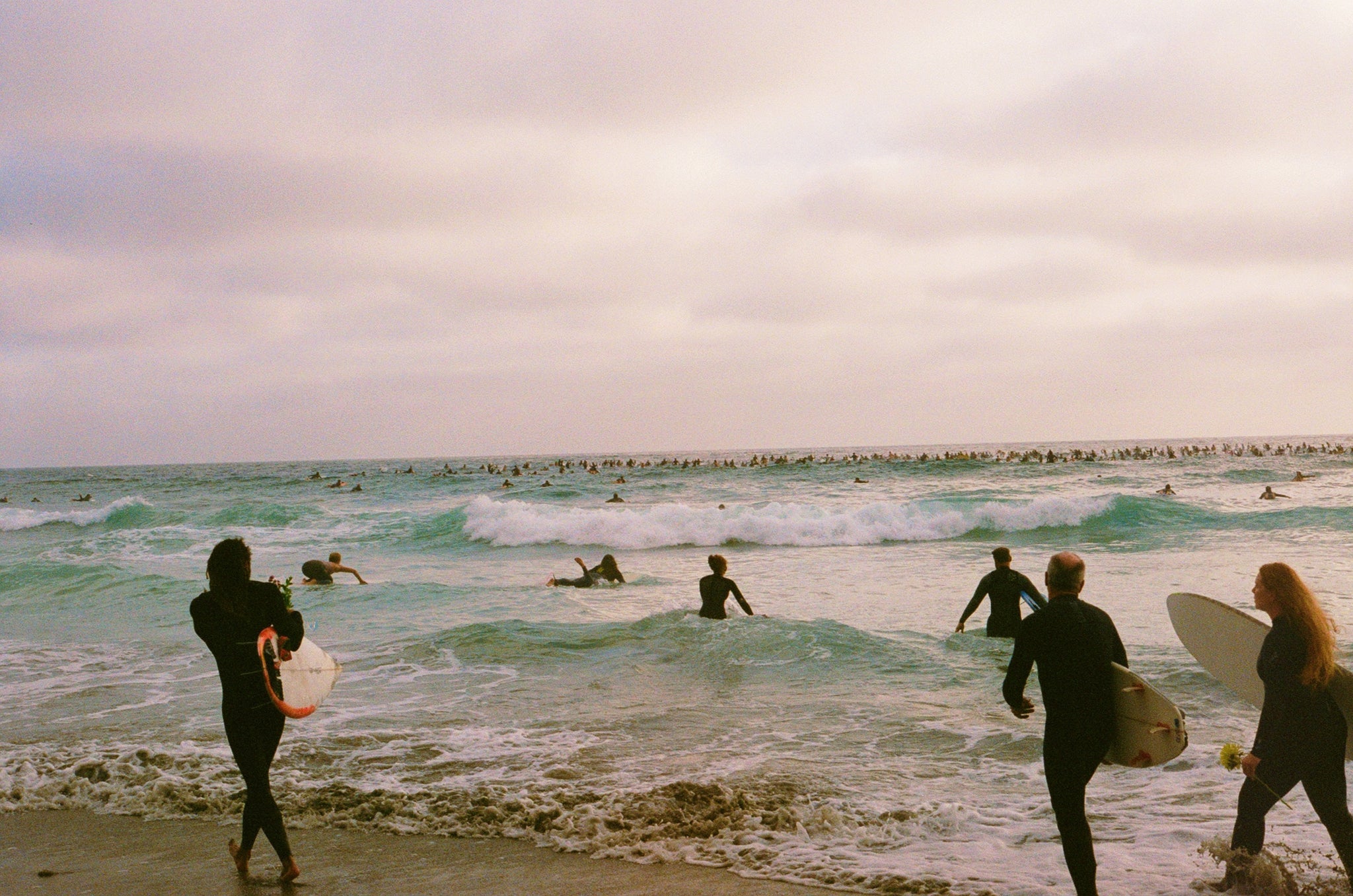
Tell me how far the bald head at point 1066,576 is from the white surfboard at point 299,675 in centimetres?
409

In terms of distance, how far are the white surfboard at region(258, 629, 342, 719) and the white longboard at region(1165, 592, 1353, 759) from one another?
5058 millimetres

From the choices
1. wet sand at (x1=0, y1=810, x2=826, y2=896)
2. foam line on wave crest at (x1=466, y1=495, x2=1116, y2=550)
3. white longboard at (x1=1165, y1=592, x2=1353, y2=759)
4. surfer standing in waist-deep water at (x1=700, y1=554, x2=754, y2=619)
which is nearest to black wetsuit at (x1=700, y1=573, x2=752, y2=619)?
surfer standing in waist-deep water at (x1=700, y1=554, x2=754, y2=619)

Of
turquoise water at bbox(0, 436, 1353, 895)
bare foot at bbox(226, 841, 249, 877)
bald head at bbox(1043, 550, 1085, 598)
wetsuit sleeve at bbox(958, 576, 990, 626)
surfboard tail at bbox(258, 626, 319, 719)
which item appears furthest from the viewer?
wetsuit sleeve at bbox(958, 576, 990, 626)

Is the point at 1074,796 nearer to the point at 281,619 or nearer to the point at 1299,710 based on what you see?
the point at 1299,710

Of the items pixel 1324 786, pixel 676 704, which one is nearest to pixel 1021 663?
pixel 1324 786

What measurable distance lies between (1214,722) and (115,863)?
869 cm

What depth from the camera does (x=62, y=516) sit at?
41.3m

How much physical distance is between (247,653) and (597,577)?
13761mm

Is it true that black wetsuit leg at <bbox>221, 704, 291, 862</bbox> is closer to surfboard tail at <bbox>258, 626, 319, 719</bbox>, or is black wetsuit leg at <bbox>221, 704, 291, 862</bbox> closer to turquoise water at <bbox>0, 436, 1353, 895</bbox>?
surfboard tail at <bbox>258, 626, 319, 719</bbox>

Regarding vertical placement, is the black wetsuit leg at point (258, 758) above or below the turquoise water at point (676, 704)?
above

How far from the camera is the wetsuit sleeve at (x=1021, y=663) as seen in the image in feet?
14.9

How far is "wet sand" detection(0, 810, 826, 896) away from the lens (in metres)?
5.21

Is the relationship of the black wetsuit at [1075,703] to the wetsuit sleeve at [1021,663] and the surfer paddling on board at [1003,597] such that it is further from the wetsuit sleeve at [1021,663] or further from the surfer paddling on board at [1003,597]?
the surfer paddling on board at [1003,597]

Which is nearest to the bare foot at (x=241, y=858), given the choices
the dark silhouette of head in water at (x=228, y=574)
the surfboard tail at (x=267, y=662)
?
the surfboard tail at (x=267, y=662)
